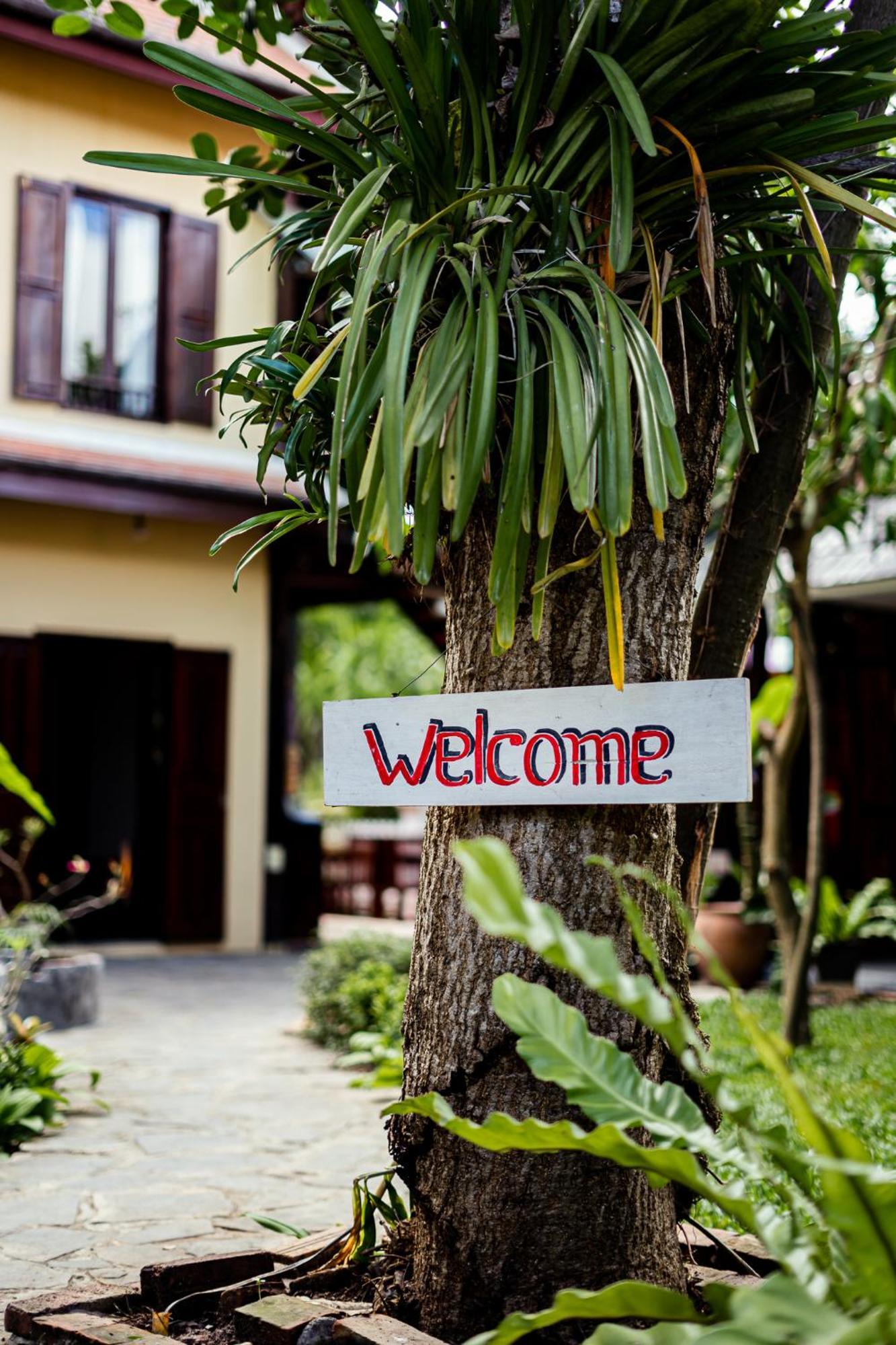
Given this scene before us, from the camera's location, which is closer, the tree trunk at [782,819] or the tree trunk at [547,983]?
the tree trunk at [547,983]

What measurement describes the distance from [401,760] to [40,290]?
8.30m

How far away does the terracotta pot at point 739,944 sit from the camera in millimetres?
8539

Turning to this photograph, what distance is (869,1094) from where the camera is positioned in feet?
15.9

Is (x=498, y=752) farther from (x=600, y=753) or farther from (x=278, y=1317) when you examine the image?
(x=278, y=1317)

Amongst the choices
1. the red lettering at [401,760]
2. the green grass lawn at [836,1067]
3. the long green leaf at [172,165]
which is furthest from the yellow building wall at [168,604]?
the red lettering at [401,760]

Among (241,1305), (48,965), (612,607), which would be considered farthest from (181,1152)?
(612,607)

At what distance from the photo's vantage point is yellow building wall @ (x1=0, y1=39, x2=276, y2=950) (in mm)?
9648

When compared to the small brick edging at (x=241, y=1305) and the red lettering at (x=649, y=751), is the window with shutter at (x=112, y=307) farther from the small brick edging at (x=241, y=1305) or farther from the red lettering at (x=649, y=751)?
the red lettering at (x=649, y=751)

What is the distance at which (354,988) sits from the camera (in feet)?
21.1

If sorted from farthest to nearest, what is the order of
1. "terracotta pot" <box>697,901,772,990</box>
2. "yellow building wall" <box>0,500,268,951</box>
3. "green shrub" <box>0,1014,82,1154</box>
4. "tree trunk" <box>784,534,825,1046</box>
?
"yellow building wall" <box>0,500,268,951</box> < "terracotta pot" <box>697,901,772,990</box> < "tree trunk" <box>784,534,825,1046</box> < "green shrub" <box>0,1014,82,1154</box>

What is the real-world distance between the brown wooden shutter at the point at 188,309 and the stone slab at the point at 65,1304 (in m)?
8.36

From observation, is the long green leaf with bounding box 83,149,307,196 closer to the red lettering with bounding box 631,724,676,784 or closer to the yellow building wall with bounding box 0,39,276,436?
the red lettering with bounding box 631,724,676,784

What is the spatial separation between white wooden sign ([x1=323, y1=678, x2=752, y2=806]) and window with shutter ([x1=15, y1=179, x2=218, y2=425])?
799 cm

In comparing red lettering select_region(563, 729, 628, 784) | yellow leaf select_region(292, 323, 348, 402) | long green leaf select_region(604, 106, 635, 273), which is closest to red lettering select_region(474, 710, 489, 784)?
red lettering select_region(563, 729, 628, 784)
